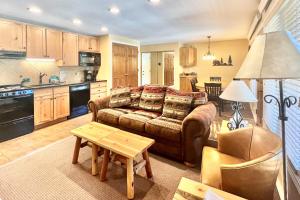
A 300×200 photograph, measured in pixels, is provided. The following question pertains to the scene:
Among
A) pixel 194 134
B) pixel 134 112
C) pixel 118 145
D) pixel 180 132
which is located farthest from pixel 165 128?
pixel 134 112

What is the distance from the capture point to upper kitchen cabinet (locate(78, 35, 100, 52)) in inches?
214

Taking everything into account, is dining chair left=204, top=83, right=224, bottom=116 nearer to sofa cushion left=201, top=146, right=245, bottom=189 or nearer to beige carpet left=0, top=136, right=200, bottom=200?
beige carpet left=0, top=136, right=200, bottom=200

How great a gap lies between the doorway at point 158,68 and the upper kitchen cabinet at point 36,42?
595cm

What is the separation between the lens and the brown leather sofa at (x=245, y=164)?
132 centimetres

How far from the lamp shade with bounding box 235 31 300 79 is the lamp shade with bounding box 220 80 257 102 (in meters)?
1.15

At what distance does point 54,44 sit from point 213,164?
4.66 m

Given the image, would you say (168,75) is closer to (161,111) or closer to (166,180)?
(161,111)

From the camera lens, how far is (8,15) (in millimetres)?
3838

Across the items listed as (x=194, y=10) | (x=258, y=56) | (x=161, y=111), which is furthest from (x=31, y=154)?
(x=194, y=10)

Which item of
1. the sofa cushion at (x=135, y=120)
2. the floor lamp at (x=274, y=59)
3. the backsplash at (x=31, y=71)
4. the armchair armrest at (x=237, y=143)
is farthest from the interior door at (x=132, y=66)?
the floor lamp at (x=274, y=59)

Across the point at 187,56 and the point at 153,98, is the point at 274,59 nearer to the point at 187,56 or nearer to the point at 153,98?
the point at 153,98

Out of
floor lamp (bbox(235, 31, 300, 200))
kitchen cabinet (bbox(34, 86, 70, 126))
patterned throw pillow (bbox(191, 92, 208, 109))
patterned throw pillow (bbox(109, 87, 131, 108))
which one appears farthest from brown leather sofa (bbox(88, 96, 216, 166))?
kitchen cabinet (bbox(34, 86, 70, 126))

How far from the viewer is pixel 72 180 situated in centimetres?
223

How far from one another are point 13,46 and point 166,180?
4.02 metres
